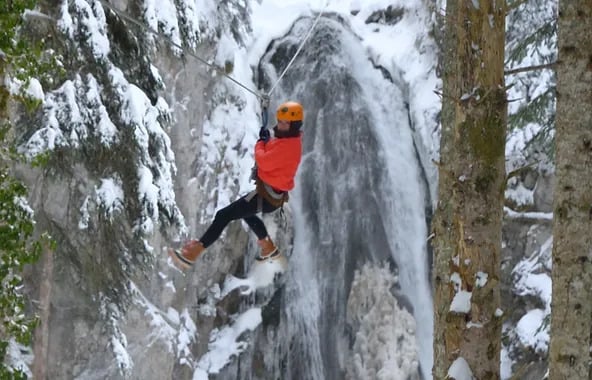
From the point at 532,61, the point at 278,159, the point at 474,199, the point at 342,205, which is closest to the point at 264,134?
the point at 278,159

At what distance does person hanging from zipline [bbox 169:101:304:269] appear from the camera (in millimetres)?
6395

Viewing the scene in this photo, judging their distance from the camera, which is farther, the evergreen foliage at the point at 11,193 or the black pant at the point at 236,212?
the black pant at the point at 236,212

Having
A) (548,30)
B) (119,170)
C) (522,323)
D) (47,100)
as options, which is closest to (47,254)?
(119,170)

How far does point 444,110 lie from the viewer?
161 inches

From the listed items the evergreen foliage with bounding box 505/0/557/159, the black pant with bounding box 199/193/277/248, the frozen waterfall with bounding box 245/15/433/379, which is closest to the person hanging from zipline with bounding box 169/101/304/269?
the black pant with bounding box 199/193/277/248

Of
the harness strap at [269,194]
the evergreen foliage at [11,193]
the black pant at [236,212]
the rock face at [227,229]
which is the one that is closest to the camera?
the evergreen foliage at [11,193]

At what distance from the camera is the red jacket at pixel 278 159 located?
6.41 metres

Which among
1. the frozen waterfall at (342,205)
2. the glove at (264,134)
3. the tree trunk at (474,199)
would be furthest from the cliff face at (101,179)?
the frozen waterfall at (342,205)

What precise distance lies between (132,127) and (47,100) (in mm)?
842

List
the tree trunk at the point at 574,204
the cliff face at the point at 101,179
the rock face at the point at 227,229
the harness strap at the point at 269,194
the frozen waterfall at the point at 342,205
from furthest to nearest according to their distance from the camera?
the frozen waterfall at the point at 342,205, the rock face at the point at 227,229, the cliff face at the point at 101,179, the harness strap at the point at 269,194, the tree trunk at the point at 574,204

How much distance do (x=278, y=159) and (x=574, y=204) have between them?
279cm

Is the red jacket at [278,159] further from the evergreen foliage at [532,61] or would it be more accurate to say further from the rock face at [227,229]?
the evergreen foliage at [532,61]

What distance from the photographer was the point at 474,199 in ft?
12.8

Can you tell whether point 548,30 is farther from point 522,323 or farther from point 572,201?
point 522,323
